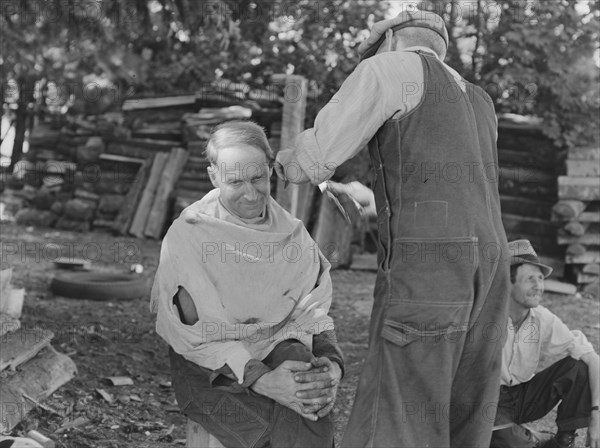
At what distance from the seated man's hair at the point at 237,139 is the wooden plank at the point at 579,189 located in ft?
23.7

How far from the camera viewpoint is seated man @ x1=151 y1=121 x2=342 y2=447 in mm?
2896

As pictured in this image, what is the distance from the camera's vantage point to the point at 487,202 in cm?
267

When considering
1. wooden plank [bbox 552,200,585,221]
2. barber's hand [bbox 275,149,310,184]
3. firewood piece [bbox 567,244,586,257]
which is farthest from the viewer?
firewood piece [bbox 567,244,586,257]

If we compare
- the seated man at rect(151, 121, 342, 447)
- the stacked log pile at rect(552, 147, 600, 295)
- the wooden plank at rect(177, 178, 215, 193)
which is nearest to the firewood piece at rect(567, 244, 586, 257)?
the stacked log pile at rect(552, 147, 600, 295)

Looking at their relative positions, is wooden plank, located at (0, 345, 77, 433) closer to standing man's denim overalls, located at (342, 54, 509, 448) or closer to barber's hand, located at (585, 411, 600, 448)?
standing man's denim overalls, located at (342, 54, 509, 448)

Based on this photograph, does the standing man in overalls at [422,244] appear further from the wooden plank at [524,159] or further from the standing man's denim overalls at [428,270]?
the wooden plank at [524,159]

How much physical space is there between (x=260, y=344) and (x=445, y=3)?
9.24 metres

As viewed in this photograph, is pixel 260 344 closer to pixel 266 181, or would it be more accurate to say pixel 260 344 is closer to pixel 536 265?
pixel 266 181

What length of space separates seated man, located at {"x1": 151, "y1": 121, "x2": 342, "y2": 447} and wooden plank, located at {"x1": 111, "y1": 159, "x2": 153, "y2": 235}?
9052 mm

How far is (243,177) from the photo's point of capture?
10.2ft

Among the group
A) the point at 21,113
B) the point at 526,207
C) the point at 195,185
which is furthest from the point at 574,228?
the point at 21,113

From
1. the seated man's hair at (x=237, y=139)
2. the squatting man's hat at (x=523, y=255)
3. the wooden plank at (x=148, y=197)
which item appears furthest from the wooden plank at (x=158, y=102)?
the seated man's hair at (x=237, y=139)

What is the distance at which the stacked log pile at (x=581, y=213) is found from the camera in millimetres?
9570

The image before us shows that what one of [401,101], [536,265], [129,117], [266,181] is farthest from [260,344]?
[129,117]
